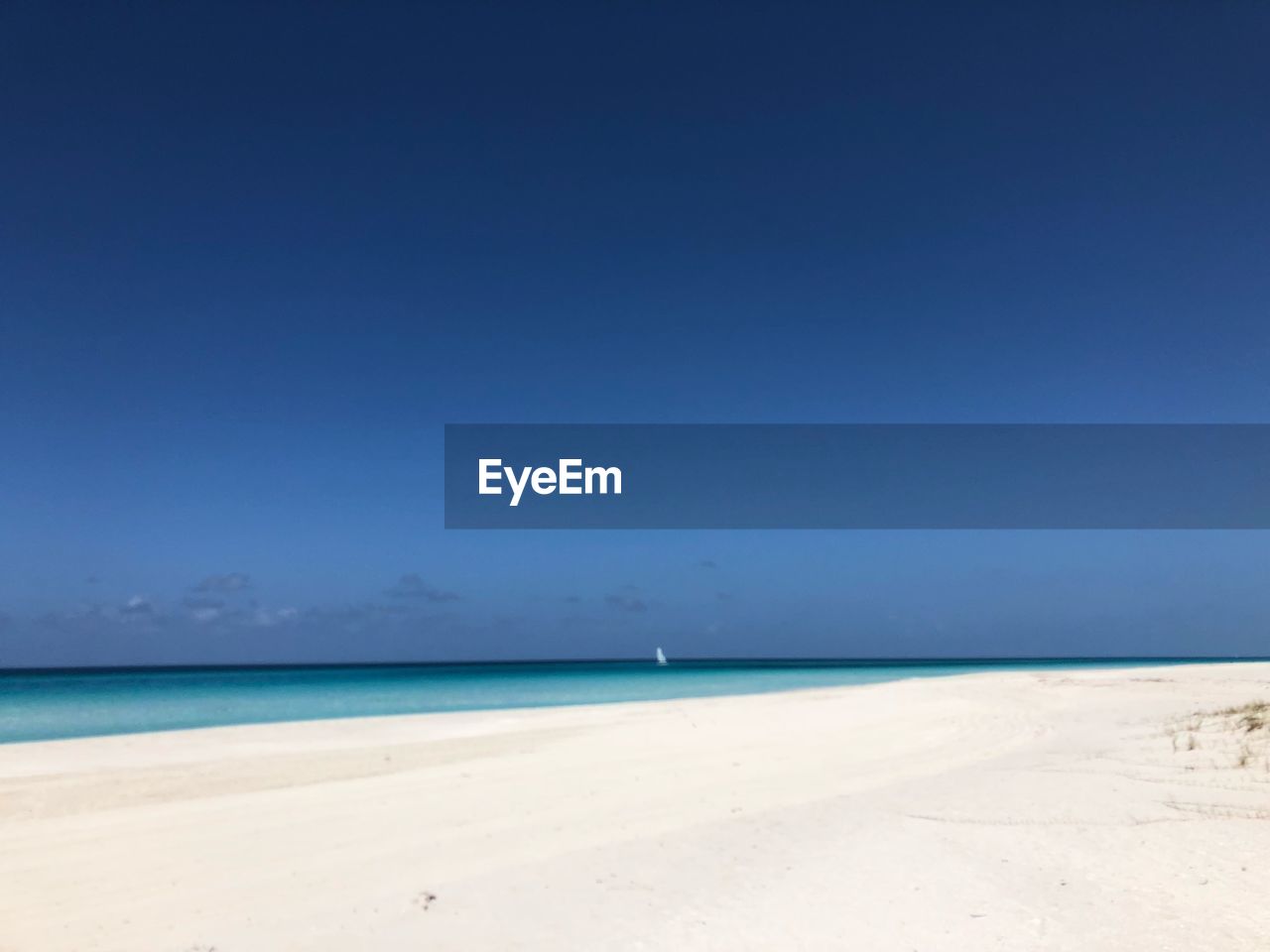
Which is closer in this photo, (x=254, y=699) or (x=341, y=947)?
(x=341, y=947)

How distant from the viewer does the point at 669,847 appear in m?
9.04

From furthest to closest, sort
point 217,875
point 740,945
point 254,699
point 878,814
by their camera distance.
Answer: point 254,699 < point 878,814 < point 217,875 < point 740,945

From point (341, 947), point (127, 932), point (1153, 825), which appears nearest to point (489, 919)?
point (341, 947)

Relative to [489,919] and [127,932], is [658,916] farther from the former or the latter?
[127,932]

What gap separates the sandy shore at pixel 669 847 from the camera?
6.59m

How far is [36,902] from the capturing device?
7781mm

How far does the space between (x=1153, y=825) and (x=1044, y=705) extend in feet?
54.5

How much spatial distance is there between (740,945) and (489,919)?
82.6 inches

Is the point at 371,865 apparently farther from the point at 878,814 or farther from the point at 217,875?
the point at 878,814

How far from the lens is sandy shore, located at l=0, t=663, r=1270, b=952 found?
21.6ft

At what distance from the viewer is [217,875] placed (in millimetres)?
8383

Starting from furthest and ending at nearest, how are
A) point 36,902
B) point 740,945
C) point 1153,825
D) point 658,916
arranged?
point 1153,825 → point 36,902 → point 658,916 → point 740,945

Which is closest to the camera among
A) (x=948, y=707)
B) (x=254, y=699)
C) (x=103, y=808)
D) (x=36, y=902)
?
(x=36, y=902)

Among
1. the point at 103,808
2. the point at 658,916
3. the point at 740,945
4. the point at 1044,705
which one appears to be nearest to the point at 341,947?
the point at 658,916
